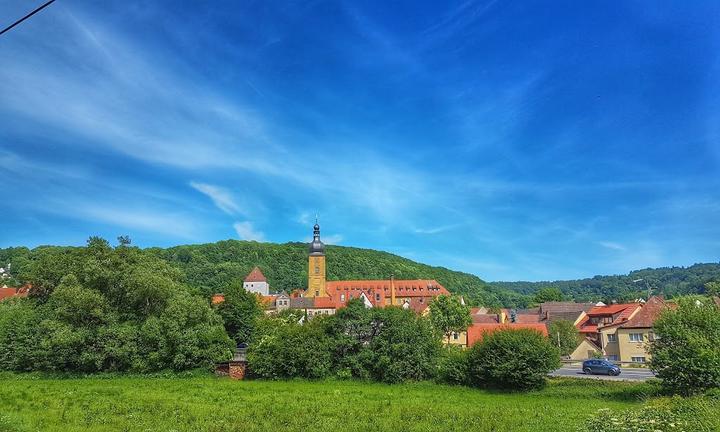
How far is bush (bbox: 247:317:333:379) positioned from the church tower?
75.4 m

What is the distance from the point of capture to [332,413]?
70.1 ft

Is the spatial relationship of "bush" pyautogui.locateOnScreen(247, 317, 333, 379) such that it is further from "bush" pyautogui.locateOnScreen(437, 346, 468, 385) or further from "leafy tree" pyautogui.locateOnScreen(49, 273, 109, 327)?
"leafy tree" pyautogui.locateOnScreen(49, 273, 109, 327)

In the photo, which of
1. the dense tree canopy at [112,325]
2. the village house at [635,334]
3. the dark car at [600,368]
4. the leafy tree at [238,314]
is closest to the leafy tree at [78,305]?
the dense tree canopy at [112,325]

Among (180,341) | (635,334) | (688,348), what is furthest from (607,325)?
(180,341)

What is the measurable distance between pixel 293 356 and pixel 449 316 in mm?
25404

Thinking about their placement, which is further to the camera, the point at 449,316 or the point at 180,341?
the point at 449,316

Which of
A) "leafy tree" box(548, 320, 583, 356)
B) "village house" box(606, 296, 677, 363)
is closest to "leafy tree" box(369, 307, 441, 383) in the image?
"village house" box(606, 296, 677, 363)

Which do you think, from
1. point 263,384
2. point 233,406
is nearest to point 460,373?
point 263,384

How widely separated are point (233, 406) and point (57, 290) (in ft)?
77.7

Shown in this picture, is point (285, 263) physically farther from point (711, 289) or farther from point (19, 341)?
point (711, 289)

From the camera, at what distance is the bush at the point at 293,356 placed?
35344 mm

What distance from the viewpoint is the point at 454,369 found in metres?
33.1

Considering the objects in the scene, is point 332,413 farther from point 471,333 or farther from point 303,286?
point 303,286

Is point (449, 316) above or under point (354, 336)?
above
